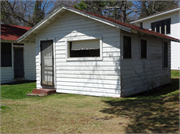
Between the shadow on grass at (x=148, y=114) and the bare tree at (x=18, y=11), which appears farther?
the bare tree at (x=18, y=11)

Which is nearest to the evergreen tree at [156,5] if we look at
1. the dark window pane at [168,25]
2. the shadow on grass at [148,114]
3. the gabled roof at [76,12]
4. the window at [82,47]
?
the dark window pane at [168,25]

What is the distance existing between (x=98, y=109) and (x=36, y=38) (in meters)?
5.90

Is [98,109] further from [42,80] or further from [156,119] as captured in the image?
[42,80]

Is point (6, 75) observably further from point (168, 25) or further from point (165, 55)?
point (168, 25)

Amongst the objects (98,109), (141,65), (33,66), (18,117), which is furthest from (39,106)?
(33,66)

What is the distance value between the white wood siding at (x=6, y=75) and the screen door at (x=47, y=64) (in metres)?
4.85

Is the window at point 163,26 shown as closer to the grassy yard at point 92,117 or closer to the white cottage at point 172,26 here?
the white cottage at point 172,26

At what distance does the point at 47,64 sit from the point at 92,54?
239 centimetres

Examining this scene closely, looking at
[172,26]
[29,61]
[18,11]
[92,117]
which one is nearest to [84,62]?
[92,117]

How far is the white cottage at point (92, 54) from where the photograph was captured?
841cm

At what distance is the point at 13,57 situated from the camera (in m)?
14.5

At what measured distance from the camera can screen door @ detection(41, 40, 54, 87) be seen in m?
10.2

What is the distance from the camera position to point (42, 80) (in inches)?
414

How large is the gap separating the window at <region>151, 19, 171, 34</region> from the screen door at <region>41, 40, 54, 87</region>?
14603 millimetres
